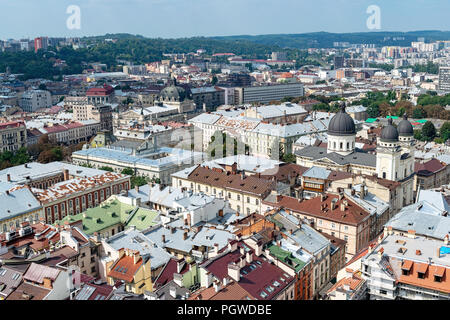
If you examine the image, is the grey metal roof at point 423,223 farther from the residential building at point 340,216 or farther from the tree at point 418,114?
the tree at point 418,114

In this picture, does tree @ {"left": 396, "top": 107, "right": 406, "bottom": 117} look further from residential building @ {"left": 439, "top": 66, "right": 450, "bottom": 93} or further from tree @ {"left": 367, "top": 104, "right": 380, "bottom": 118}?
residential building @ {"left": 439, "top": 66, "right": 450, "bottom": 93}

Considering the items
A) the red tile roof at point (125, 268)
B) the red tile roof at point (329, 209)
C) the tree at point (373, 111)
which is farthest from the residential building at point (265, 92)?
the red tile roof at point (125, 268)

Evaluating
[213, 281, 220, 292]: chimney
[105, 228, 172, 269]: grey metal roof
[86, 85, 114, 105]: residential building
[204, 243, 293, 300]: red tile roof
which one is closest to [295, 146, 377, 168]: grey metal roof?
[105, 228, 172, 269]: grey metal roof

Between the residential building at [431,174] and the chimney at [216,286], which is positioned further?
the residential building at [431,174]

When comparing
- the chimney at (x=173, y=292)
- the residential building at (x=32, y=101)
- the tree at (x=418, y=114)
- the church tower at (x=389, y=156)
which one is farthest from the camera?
the residential building at (x=32, y=101)

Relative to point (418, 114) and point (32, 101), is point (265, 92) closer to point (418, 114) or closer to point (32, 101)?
point (418, 114)
